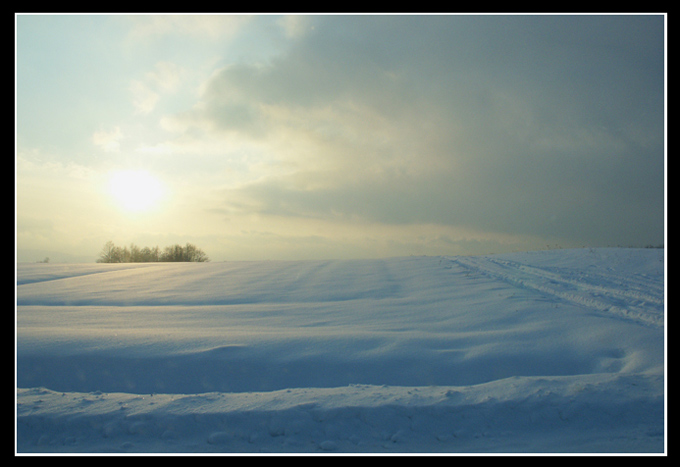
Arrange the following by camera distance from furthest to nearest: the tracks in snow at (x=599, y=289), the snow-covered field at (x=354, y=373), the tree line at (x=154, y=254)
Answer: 1. the tree line at (x=154, y=254)
2. the tracks in snow at (x=599, y=289)
3. the snow-covered field at (x=354, y=373)

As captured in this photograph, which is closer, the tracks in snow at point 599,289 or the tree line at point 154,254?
the tracks in snow at point 599,289

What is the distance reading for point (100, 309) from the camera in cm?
745

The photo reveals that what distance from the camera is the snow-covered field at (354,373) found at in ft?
9.96

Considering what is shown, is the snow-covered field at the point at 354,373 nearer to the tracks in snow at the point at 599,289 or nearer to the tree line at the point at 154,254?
the tracks in snow at the point at 599,289

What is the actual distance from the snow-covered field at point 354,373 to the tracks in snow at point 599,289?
0.07 meters

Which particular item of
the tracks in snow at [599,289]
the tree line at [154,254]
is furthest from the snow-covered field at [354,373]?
the tree line at [154,254]

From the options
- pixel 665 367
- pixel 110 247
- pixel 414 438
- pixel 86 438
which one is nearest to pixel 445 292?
pixel 665 367

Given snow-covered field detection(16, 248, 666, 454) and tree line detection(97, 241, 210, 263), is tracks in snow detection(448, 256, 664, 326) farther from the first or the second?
tree line detection(97, 241, 210, 263)

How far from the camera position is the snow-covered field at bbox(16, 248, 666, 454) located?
9.96 feet

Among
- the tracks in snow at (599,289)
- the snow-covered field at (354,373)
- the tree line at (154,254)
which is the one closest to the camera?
the snow-covered field at (354,373)

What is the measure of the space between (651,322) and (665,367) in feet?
6.70

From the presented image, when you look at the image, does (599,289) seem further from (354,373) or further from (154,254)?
(154,254)

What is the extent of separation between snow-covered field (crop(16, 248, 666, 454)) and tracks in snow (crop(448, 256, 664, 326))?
0.22 feet

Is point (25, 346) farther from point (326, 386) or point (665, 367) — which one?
point (665, 367)
